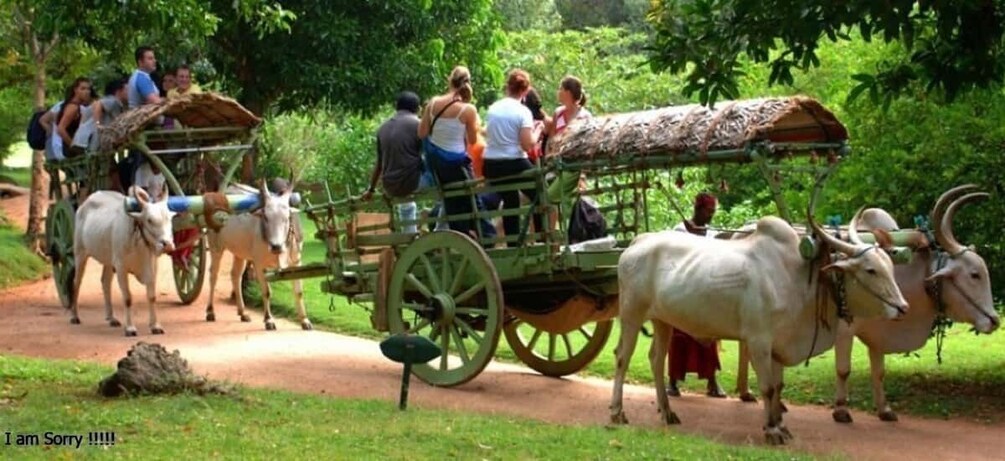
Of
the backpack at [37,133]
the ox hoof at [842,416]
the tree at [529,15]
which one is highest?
the tree at [529,15]

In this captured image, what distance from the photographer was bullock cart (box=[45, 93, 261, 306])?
14539mm

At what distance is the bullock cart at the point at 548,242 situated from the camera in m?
9.87

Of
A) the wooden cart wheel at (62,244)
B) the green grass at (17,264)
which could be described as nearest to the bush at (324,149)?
the green grass at (17,264)

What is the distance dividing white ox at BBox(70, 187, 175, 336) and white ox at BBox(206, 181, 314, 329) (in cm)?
69

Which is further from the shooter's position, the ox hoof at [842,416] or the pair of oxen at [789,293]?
the ox hoof at [842,416]

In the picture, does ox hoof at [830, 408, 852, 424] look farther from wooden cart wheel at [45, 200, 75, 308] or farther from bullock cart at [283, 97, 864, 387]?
wooden cart wheel at [45, 200, 75, 308]

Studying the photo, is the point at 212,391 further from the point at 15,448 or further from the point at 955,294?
the point at 955,294

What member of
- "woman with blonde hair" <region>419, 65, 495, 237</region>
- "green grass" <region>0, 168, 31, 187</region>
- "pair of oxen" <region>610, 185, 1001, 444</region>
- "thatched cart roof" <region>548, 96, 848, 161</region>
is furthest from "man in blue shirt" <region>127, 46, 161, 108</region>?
"green grass" <region>0, 168, 31, 187</region>

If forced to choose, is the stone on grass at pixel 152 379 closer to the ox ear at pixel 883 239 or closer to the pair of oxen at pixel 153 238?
the pair of oxen at pixel 153 238

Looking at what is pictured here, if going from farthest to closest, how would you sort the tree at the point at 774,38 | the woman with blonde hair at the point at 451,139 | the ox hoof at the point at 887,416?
the woman with blonde hair at the point at 451,139 < the ox hoof at the point at 887,416 < the tree at the point at 774,38

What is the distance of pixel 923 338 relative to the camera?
1078cm

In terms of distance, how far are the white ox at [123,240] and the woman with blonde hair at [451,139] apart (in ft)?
12.6

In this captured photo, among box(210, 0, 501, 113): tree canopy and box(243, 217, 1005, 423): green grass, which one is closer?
box(243, 217, 1005, 423): green grass

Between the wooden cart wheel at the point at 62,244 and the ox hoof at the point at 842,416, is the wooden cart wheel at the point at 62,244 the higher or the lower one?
the higher one
